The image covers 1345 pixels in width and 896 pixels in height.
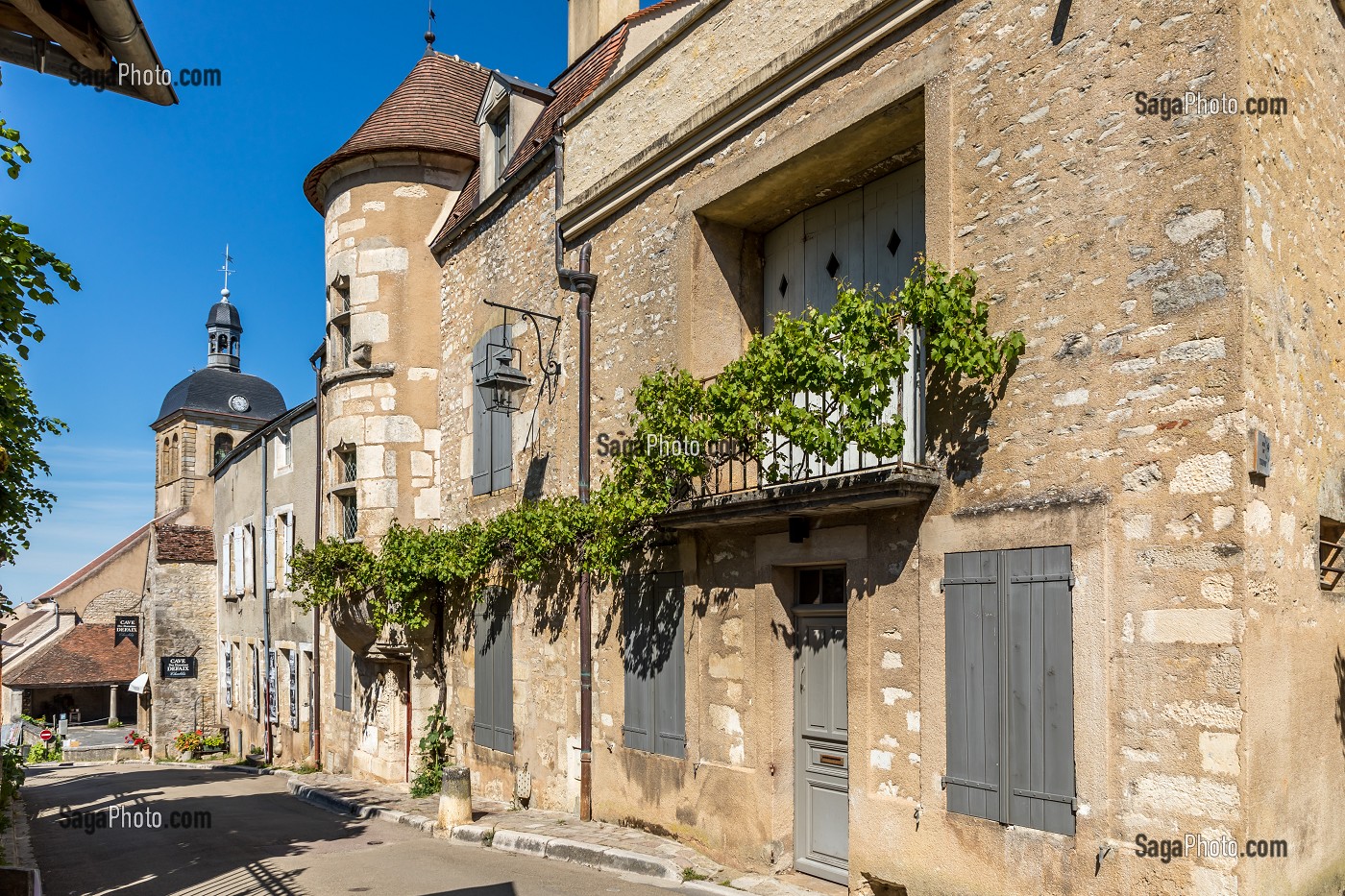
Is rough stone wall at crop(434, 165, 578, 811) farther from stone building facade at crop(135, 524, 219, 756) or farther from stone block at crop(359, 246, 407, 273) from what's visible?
stone building facade at crop(135, 524, 219, 756)

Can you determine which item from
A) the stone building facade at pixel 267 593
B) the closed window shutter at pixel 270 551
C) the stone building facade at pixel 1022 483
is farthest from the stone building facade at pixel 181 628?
the stone building facade at pixel 1022 483

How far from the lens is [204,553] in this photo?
25.1 metres

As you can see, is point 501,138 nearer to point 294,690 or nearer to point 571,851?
point 571,851

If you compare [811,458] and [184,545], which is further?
[184,545]

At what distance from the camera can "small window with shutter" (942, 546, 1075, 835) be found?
208 inches

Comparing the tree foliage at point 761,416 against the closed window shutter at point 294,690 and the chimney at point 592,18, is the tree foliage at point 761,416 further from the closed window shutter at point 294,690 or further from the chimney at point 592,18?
the closed window shutter at point 294,690

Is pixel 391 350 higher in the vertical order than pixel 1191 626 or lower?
higher

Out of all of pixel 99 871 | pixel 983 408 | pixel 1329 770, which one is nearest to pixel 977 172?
pixel 983 408

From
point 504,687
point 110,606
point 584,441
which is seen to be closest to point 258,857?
point 504,687

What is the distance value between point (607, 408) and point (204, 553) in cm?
1899

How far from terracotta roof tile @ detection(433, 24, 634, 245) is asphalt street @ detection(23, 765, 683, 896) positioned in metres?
6.89

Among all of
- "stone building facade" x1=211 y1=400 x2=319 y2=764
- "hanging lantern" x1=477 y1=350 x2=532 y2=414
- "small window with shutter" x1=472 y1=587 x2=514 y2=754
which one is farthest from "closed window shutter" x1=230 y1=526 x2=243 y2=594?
"hanging lantern" x1=477 y1=350 x2=532 y2=414

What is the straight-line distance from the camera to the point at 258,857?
Answer: 924cm

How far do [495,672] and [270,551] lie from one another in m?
9.75
